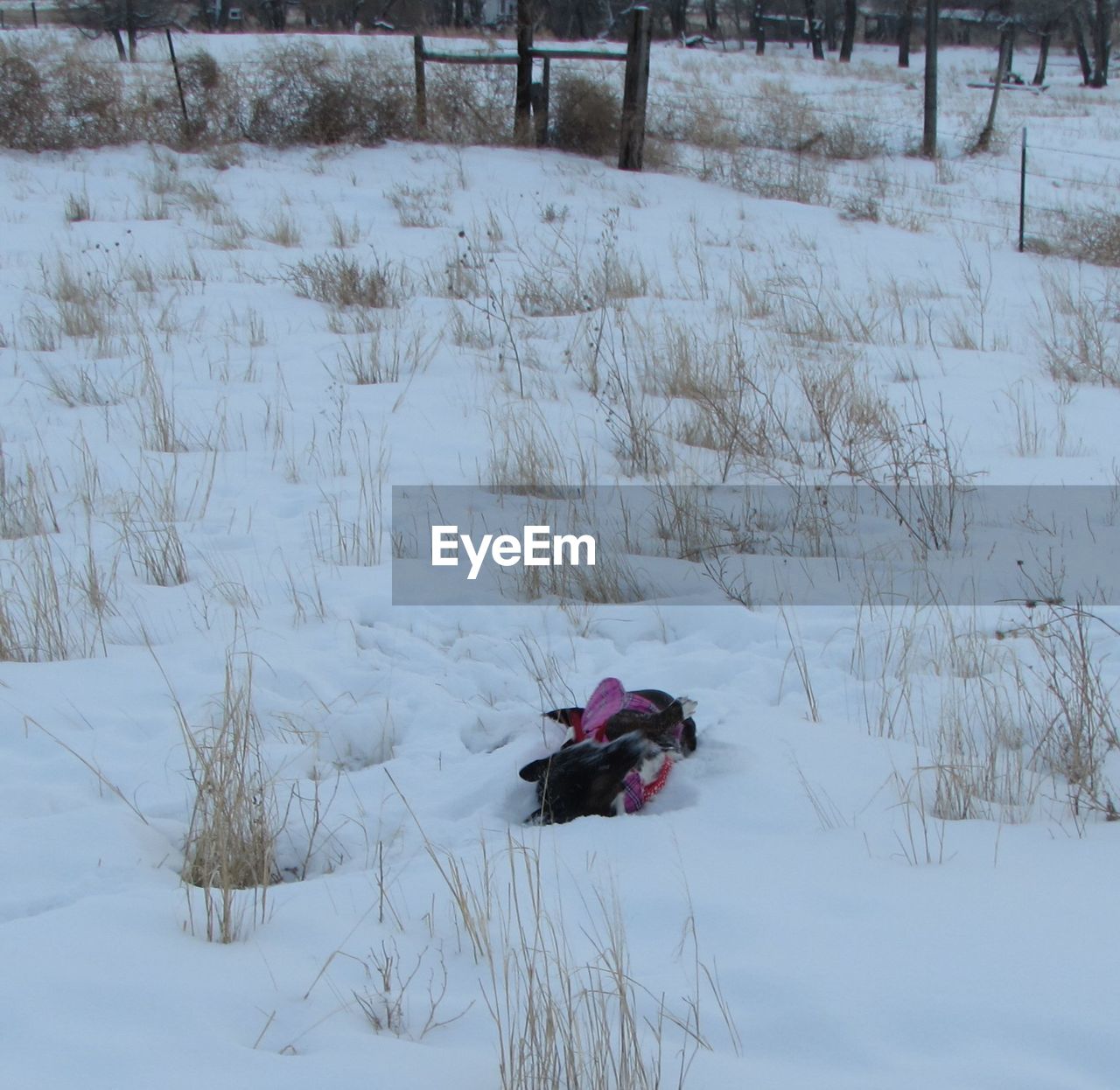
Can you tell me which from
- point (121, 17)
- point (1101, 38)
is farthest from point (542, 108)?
point (1101, 38)

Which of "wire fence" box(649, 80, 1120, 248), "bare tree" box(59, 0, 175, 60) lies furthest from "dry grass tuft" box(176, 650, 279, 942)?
"bare tree" box(59, 0, 175, 60)

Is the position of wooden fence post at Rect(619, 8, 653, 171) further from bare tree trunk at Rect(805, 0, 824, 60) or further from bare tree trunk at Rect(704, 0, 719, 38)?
bare tree trunk at Rect(704, 0, 719, 38)

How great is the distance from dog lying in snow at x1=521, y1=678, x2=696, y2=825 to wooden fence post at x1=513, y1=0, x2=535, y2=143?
12262 millimetres

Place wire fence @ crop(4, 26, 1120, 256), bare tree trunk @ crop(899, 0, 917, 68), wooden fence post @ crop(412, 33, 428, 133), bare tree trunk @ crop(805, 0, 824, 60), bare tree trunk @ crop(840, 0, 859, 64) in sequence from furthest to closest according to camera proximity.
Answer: bare tree trunk @ crop(805, 0, 824, 60) < bare tree trunk @ crop(840, 0, 859, 64) < bare tree trunk @ crop(899, 0, 917, 68) < wooden fence post @ crop(412, 33, 428, 133) < wire fence @ crop(4, 26, 1120, 256)

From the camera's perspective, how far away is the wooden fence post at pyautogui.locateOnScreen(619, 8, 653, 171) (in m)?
12.3

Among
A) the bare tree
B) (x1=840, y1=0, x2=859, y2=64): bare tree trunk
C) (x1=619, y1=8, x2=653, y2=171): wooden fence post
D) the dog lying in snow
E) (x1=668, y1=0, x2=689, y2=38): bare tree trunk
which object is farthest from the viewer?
(x1=668, y1=0, x2=689, y2=38): bare tree trunk

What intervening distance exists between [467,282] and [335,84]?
7.12 m

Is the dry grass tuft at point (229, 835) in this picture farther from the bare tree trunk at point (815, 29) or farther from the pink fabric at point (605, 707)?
the bare tree trunk at point (815, 29)

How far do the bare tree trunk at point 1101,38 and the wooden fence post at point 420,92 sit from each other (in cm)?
3146

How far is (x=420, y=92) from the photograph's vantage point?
13484mm

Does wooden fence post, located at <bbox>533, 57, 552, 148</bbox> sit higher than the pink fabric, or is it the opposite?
wooden fence post, located at <bbox>533, 57, 552, 148</bbox>

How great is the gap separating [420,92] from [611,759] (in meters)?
12.7

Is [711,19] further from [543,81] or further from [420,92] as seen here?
[420,92]

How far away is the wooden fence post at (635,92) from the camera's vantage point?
486 inches
